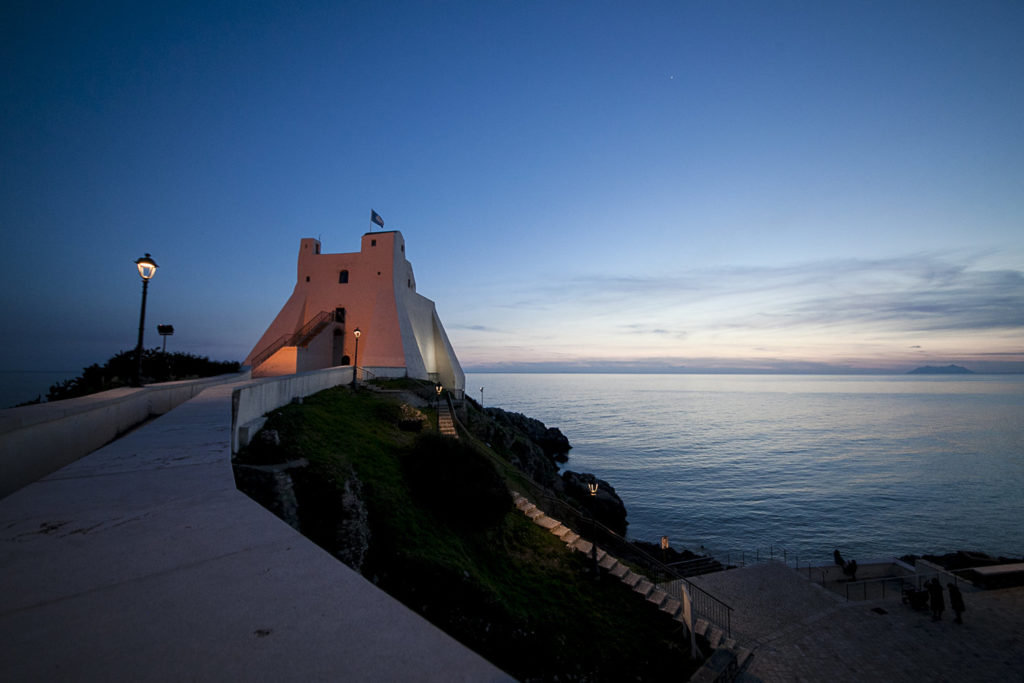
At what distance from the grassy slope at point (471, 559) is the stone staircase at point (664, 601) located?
0.42 metres

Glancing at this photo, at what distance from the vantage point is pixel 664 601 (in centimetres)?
1377

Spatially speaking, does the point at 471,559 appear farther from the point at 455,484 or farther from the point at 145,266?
the point at 145,266

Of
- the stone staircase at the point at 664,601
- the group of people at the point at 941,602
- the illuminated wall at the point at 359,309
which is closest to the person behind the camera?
the stone staircase at the point at 664,601

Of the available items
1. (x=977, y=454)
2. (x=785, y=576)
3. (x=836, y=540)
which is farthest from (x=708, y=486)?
(x=977, y=454)

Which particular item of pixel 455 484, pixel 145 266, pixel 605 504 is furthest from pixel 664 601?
pixel 605 504

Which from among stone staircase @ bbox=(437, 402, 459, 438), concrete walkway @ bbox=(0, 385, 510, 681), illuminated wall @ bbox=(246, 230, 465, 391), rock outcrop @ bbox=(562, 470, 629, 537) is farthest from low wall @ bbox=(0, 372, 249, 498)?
rock outcrop @ bbox=(562, 470, 629, 537)

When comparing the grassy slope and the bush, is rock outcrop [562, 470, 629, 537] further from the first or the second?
the bush

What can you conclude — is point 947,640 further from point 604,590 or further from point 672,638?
point 604,590

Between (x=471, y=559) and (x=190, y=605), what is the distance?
10368mm

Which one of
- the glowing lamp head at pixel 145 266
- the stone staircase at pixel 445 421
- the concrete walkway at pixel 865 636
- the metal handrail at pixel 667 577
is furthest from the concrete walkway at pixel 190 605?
the stone staircase at pixel 445 421

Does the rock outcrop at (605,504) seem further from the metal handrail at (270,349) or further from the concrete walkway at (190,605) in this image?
the concrete walkway at (190,605)

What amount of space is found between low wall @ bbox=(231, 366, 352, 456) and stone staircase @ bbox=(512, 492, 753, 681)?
9.00 m

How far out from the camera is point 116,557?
7.54 feet

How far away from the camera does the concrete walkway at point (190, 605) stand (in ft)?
4.82
